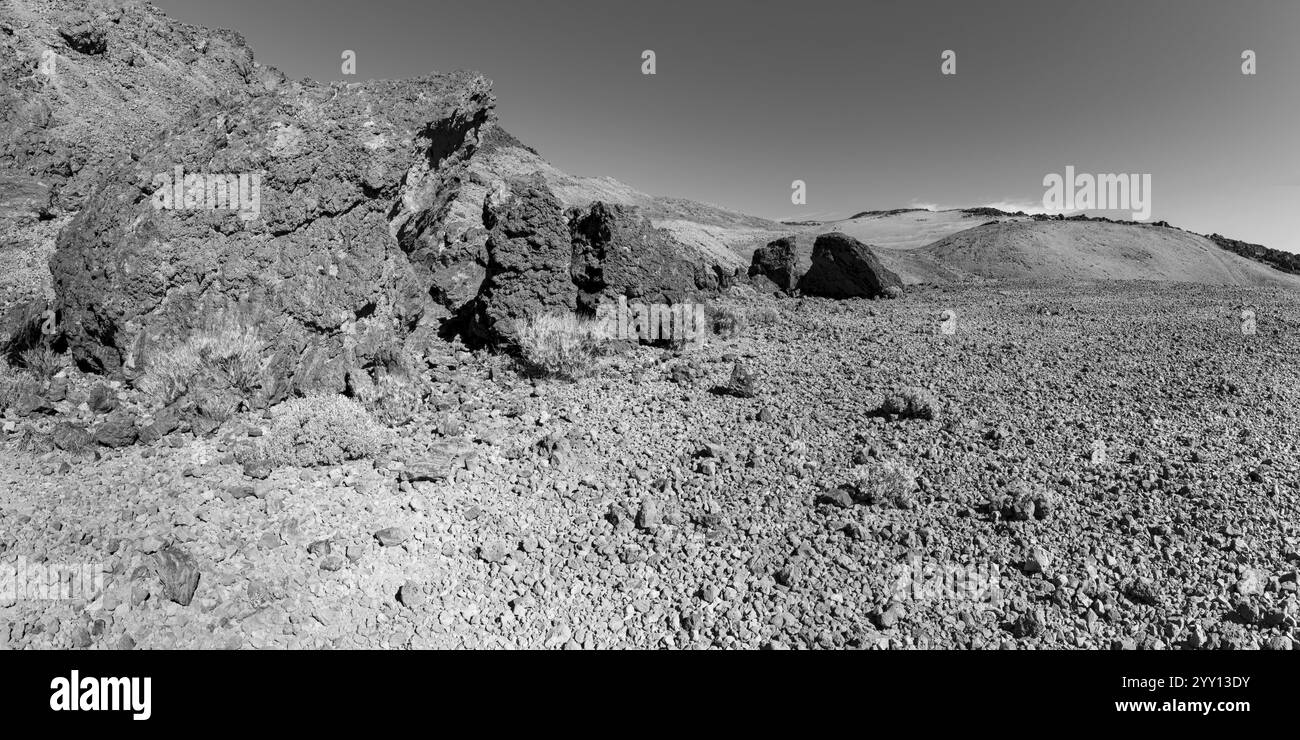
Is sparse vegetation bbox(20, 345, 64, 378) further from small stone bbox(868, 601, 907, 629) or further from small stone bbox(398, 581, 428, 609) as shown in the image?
small stone bbox(868, 601, 907, 629)

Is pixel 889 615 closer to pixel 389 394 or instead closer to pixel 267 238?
pixel 389 394

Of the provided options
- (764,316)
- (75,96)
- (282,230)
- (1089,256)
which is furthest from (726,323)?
(1089,256)

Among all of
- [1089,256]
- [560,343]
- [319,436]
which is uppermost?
[1089,256]

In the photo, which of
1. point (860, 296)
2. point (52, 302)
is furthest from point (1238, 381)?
point (52, 302)

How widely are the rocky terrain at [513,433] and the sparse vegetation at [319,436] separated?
0.04 metres

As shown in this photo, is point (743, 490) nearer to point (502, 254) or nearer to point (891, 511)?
point (891, 511)

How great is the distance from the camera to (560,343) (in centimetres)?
678

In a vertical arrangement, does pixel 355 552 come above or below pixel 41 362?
below

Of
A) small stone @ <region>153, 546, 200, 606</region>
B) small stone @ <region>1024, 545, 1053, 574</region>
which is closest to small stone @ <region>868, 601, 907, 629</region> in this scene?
small stone @ <region>1024, 545, 1053, 574</region>

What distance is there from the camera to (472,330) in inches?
298

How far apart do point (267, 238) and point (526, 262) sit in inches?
119

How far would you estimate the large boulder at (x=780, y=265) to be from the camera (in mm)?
14359

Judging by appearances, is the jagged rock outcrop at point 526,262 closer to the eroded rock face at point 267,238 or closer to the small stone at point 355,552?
the eroded rock face at point 267,238

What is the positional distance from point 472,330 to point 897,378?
5349mm
